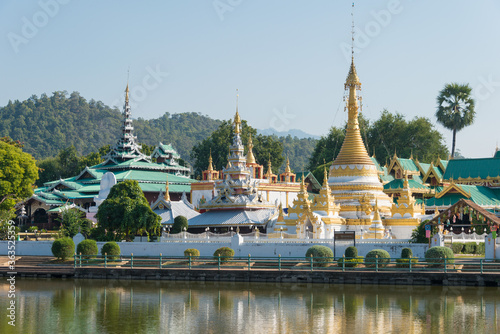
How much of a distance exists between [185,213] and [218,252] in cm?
1379

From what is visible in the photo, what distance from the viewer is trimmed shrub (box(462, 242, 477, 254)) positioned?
148ft

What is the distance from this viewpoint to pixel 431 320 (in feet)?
91.6

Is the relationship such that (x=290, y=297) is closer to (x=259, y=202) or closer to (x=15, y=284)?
(x=15, y=284)

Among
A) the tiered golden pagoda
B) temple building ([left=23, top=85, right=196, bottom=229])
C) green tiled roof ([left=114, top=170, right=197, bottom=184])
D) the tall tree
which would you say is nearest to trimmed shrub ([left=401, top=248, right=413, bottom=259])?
temple building ([left=23, top=85, right=196, bottom=229])

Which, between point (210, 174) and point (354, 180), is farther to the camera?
point (210, 174)

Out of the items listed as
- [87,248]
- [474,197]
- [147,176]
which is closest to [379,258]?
[87,248]

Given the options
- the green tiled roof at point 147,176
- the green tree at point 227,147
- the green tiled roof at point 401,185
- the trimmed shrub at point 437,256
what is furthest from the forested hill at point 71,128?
the trimmed shrub at point 437,256

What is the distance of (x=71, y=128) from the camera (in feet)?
559

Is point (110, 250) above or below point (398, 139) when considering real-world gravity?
below

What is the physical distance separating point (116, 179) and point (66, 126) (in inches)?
3793

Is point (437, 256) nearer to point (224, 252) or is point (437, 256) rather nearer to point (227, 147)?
point (224, 252)

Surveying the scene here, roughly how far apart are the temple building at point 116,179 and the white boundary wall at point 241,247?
19535 millimetres

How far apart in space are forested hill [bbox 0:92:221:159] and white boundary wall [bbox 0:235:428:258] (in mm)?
103845

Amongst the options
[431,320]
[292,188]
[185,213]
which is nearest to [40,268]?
[185,213]
